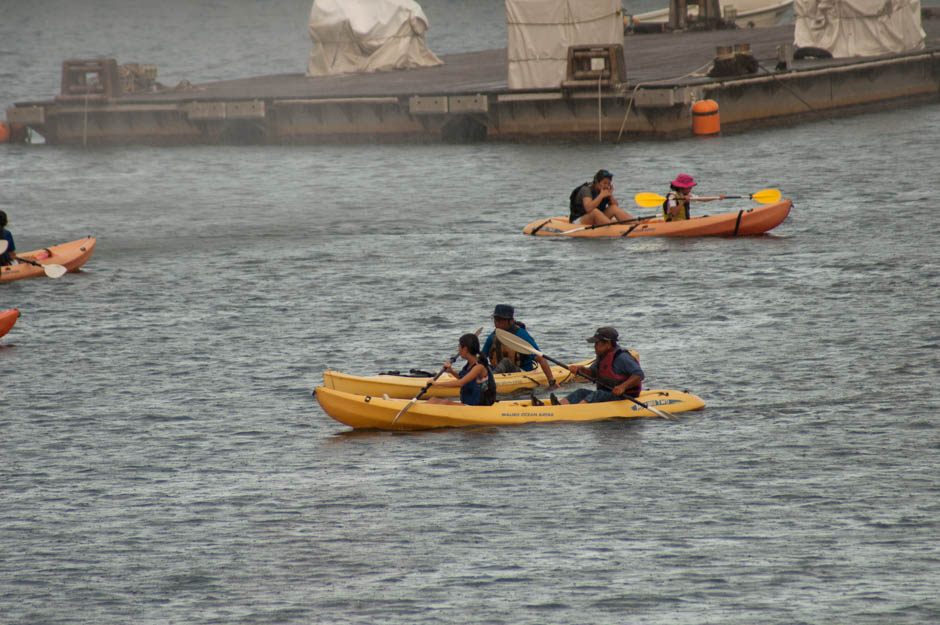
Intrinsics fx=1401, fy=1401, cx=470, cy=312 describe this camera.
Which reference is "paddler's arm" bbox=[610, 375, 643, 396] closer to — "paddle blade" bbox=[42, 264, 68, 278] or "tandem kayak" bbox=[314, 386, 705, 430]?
"tandem kayak" bbox=[314, 386, 705, 430]

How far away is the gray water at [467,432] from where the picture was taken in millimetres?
16172

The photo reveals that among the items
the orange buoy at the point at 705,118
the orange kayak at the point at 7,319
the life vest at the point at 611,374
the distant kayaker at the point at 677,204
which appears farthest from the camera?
the orange buoy at the point at 705,118

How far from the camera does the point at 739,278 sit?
33.1 meters

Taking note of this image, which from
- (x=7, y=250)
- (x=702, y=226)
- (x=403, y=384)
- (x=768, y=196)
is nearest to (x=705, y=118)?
(x=768, y=196)

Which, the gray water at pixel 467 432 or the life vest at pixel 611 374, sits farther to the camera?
the life vest at pixel 611 374

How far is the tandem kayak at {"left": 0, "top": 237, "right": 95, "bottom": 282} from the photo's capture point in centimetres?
3594

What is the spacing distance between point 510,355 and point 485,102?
35.2 metres

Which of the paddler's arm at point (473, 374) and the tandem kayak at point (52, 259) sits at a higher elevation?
the tandem kayak at point (52, 259)

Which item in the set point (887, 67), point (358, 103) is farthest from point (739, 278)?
point (887, 67)

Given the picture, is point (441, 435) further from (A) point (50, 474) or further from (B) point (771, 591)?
(B) point (771, 591)

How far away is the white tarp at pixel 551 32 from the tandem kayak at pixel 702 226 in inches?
764

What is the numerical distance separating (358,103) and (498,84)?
654cm

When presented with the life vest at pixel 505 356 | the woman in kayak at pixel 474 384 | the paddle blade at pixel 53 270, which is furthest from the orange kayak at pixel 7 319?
the woman in kayak at pixel 474 384

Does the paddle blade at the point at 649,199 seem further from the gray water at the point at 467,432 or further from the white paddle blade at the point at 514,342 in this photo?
the white paddle blade at the point at 514,342
